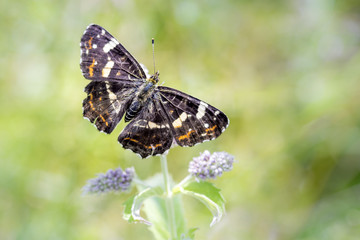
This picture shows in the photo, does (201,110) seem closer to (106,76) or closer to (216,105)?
(106,76)

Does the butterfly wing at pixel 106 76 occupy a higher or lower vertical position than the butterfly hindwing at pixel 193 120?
higher

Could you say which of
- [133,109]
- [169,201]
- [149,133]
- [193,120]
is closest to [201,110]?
[193,120]

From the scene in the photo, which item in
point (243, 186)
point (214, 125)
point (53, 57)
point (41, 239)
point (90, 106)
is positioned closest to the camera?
point (214, 125)

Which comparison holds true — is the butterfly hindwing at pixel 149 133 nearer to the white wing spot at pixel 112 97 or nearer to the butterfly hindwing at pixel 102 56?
the white wing spot at pixel 112 97

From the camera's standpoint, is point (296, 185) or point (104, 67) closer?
point (104, 67)

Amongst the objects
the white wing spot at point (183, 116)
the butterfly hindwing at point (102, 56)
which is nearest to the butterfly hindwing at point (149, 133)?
the white wing spot at point (183, 116)

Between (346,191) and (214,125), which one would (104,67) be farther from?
(346,191)

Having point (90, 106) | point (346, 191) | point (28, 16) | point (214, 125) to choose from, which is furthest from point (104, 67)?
point (346, 191)
